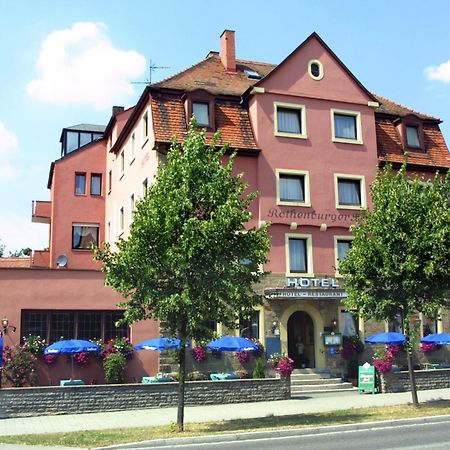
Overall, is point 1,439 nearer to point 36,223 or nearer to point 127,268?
point 127,268

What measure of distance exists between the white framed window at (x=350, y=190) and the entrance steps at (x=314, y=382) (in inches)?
289

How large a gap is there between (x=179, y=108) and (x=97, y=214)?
11694 millimetres

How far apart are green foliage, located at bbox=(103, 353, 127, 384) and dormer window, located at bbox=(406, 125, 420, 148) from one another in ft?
55.9

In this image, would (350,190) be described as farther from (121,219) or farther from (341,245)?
(121,219)

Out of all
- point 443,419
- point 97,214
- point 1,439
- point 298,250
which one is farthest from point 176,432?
point 97,214

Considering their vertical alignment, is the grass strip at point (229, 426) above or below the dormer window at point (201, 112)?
below

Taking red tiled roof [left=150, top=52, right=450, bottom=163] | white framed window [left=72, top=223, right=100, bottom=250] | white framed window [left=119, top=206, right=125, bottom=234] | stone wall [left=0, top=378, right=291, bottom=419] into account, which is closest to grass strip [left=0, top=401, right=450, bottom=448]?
stone wall [left=0, top=378, right=291, bottom=419]

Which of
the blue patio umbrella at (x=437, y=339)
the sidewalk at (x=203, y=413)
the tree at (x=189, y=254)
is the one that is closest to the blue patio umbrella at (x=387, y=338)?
the blue patio umbrella at (x=437, y=339)

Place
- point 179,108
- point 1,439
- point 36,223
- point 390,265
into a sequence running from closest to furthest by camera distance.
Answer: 1. point 1,439
2. point 390,265
3. point 179,108
4. point 36,223

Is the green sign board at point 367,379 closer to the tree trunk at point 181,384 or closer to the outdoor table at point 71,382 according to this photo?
the tree trunk at point 181,384

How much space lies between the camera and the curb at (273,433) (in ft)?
42.7

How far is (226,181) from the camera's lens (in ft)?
52.0

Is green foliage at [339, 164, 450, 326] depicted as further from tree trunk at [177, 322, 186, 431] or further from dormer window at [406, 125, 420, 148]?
dormer window at [406, 125, 420, 148]

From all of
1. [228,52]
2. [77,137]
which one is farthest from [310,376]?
[77,137]
